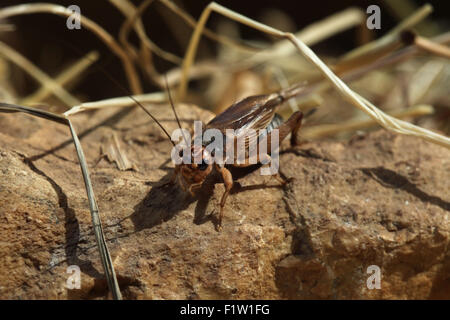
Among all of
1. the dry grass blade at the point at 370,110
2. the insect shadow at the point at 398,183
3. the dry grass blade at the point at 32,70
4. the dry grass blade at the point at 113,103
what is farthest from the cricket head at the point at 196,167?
the dry grass blade at the point at 32,70

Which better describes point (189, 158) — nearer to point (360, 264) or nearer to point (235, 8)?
point (360, 264)

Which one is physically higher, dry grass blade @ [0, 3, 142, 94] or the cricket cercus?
dry grass blade @ [0, 3, 142, 94]

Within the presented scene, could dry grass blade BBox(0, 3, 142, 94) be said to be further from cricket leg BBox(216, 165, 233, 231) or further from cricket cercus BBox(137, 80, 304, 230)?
cricket leg BBox(216, 165, 233, 231)

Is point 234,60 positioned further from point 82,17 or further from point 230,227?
point 230,227

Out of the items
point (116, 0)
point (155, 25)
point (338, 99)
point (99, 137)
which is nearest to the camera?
point (99, 137)

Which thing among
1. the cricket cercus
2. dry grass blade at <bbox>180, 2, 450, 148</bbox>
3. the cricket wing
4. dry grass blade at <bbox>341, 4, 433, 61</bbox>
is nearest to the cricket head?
the cricket cercus
